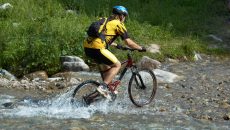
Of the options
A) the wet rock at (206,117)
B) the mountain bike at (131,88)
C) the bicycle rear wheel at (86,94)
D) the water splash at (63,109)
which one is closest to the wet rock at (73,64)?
the water splash at (63,109)

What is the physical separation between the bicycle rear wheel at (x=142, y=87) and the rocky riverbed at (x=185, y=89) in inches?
12.7

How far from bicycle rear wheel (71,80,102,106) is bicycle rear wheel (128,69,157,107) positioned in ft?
3.31

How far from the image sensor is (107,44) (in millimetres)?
11117

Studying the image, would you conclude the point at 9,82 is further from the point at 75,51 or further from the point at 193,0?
the point at 193,0

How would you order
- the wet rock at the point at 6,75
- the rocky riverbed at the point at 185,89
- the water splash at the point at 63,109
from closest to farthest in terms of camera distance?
the water splash at the point at 63,109 → the rocky riverbed at the point at 185,89 → the wet rock at the point at 6,75

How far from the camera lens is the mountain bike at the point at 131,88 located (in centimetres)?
1098

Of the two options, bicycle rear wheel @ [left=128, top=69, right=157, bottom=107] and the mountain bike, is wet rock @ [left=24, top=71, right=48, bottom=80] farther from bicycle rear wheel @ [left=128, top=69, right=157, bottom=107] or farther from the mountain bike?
bicycle rear wheel @ [left=128, top=69, right=157, bottom=107]

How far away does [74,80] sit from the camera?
14.5 m

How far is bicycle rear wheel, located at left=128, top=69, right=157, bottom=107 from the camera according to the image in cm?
1184

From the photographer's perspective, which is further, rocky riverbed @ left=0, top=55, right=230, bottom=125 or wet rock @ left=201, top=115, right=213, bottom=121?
rocky riverbed @ left=0, top=55, right=230, bottom=125

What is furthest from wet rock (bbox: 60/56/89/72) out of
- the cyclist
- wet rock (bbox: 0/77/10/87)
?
the cyclist

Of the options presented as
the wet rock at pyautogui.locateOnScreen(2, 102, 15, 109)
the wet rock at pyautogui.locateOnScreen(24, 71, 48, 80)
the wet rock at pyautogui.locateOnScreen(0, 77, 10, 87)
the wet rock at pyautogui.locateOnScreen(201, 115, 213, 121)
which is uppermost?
the wet rock at pyautogui.locateOnScreen(2, 102, 15, 109)

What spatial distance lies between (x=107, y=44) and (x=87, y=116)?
165 cm

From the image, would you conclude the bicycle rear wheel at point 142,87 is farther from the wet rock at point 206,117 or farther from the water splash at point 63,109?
the wet rock at point 206,117
